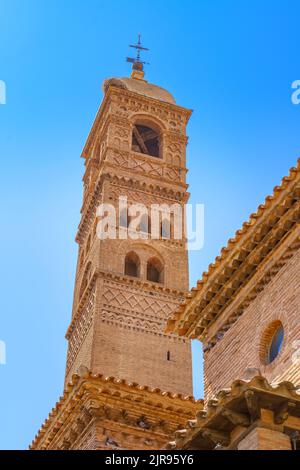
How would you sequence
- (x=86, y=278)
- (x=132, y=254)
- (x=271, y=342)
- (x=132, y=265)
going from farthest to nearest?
(x=86, y=278)
(x=132, y=265)
(x=132, y=254)
(x=271, y=342)

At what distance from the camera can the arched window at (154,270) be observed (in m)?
23.2

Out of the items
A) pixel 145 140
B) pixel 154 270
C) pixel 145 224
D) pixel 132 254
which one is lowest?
pixel 154 270

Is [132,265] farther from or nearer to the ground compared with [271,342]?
farther from the ground

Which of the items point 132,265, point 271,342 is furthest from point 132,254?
point 271,342

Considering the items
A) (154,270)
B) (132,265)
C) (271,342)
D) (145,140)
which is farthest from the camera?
(145,140)

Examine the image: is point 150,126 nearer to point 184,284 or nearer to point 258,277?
point 184,284

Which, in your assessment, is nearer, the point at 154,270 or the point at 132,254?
the point at 132,254

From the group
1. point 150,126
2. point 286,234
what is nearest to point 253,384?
point 286,234

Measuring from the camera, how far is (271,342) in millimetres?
10930

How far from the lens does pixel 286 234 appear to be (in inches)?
436

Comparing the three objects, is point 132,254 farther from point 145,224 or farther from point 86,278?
point 86,278

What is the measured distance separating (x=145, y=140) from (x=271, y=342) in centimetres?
1840

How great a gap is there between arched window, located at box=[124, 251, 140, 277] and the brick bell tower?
0.09ft
